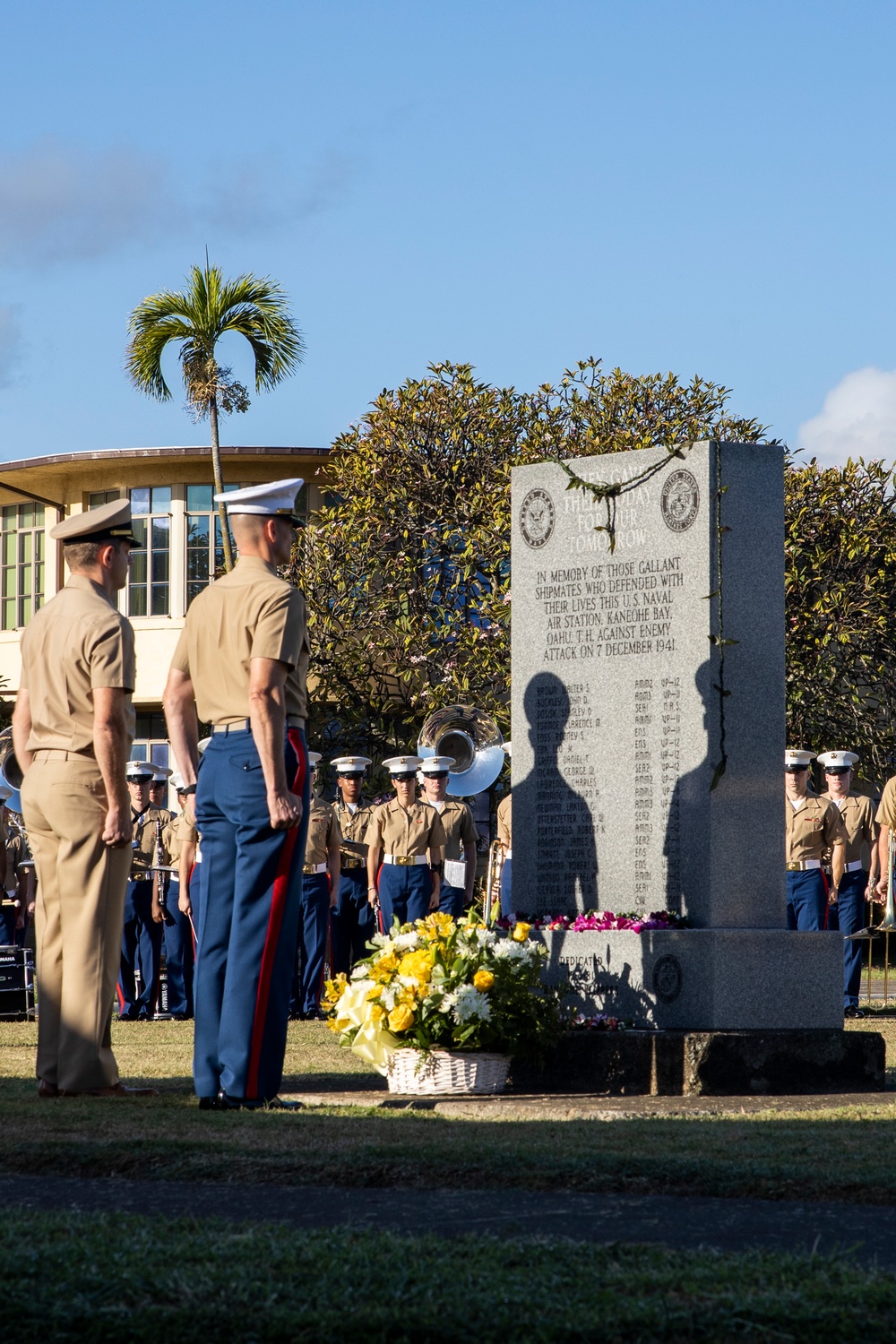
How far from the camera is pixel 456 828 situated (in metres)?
17.4

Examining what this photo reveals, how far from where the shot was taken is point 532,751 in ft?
32.5

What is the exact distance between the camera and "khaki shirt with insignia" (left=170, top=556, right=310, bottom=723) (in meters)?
7.39

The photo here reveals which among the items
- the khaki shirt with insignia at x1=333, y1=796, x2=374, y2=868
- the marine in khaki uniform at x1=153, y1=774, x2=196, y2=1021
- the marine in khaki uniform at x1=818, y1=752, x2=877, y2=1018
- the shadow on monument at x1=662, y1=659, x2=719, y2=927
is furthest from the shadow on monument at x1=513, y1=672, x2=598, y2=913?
the khaki shirt with insignia at x1=333, y1=796, x2=374, y2=868

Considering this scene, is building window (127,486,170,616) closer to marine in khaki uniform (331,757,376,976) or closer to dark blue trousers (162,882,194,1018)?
marine in khaki uniform (331,757,376,976)

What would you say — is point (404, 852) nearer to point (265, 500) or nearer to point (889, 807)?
point (889, 807)

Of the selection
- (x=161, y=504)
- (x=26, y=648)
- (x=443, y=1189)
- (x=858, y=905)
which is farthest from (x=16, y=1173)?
(x=161, y=504)

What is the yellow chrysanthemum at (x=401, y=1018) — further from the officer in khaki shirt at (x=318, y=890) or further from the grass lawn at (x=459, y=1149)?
the officer in khaki shirt at (x=318, y=890)

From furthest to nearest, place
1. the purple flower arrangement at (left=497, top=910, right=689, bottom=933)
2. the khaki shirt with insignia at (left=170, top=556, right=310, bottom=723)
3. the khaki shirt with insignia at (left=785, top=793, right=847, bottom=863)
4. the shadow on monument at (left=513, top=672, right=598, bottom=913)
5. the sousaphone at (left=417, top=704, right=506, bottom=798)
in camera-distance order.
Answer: the sousaphone at (left=417, top=704, right=506, bottom=798)
the khaki shirt with insignia at (left=785, top=793, right=847, bottom=863)
the shadow on monument at (left=513, top=672, right=598, bottom=913)
the purple flower arrangement at (left=497, top=910, right=689, bottom=933)
the khaki shirt with insignia at (left=170, top=556, right=310, bottom=723)

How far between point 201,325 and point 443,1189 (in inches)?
996

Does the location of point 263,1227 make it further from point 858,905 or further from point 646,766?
point 858,905

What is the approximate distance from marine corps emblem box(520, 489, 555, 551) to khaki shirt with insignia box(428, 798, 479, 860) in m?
7.49

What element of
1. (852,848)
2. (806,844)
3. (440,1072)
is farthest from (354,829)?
(440,1072)

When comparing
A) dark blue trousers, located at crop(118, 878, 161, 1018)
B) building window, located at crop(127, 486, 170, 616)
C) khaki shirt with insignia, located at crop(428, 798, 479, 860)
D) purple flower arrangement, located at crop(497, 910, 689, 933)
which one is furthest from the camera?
building window, located at crop(127, 486, 170, 616)

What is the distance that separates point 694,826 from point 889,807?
6.95 metres
